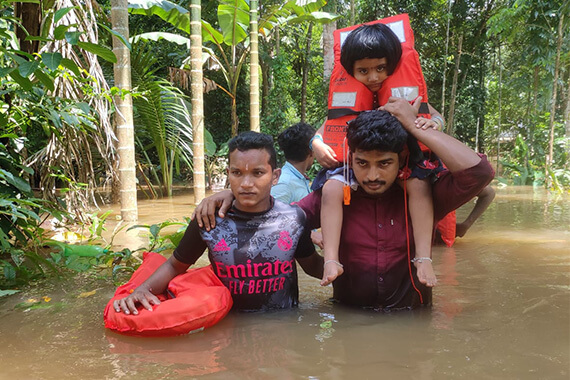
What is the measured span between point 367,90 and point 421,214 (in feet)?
2.73

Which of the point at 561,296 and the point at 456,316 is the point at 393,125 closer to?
the point at 456,316

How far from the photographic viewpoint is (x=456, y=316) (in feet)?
8.15

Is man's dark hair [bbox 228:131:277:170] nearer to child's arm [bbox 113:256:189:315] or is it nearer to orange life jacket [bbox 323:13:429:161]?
orange life jacket [bbox 323:13:429:161]

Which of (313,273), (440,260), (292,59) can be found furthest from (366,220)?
(292,59)

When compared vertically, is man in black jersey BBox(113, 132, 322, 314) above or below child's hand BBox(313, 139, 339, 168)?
below

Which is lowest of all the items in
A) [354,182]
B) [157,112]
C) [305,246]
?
[305,246]

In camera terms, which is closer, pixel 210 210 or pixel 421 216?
pixel 421 216

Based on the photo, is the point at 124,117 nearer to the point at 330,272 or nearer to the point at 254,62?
the point at 254,62

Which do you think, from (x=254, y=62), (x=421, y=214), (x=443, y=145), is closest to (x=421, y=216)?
(x=421, y=214)

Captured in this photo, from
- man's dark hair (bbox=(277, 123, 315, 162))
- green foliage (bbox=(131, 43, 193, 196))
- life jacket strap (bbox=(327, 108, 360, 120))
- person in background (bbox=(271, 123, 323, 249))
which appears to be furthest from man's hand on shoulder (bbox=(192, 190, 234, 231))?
green foliage (bbox=(131, 43, 193, 196))

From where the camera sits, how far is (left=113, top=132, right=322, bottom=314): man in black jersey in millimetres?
2449

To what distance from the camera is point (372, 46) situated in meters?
2.57

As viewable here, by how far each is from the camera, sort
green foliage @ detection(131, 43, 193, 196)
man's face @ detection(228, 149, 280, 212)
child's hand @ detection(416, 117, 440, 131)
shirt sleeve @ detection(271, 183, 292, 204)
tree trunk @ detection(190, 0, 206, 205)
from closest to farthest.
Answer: child's hand @ detection(416, 117, 440, 131), man's face @ detection(228, 149, 280, 212), shirt sleeve @ detection(271, 183, 292, 204), tree trunk @ detection(190, 0, 206, 205), green foliage @ detection(131, 43, 193, 196)

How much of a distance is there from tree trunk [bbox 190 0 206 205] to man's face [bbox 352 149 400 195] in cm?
474
